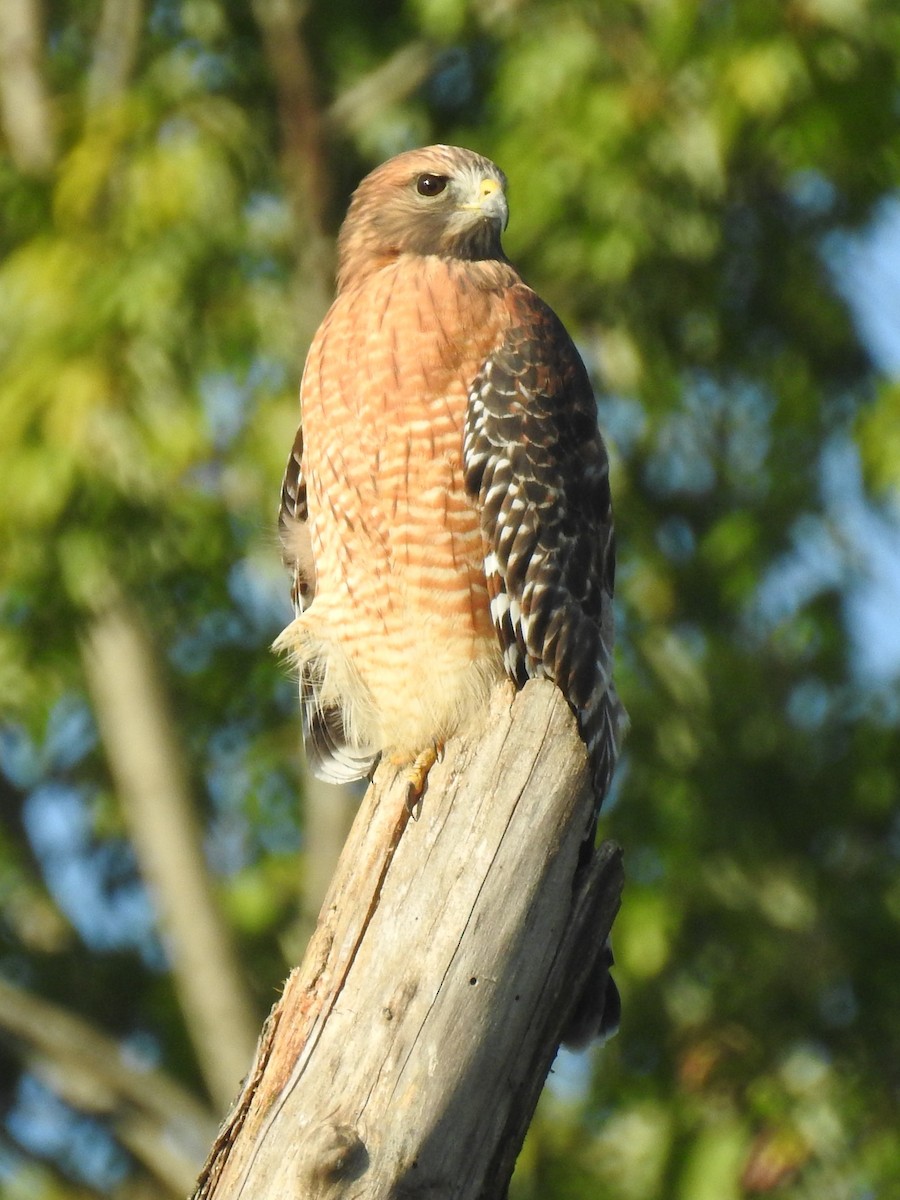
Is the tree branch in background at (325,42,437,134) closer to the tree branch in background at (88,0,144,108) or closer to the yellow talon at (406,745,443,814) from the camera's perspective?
the tree branch in background at (88,0,144,108)

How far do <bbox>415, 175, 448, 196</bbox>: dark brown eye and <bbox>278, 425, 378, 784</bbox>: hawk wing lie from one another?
739mm

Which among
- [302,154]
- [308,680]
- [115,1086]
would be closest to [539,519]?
[308,680]

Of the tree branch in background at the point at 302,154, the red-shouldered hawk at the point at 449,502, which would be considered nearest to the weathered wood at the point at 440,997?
the red-shouldered hawk at the point at 449,502

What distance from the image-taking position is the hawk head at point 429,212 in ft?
15.7

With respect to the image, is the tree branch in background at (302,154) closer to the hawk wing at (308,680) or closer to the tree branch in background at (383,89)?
the tree branch in background at (383,89)

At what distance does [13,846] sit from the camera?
963 centimetres

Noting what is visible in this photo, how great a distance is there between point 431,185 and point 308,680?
1.37 metres

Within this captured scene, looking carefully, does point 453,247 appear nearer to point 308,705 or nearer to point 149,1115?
point 308,705

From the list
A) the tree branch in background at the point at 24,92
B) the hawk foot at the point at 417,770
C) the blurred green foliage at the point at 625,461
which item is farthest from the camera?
the tree branch in background at the point at 24,92

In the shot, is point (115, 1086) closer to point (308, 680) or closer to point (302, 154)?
point (308, 680)

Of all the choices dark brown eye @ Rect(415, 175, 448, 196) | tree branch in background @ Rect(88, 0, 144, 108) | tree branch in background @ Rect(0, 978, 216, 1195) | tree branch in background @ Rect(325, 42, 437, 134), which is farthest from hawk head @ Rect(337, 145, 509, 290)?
tree branch in background @ Rect(0, 978, 216, 1195)

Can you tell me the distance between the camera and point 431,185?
16.0 feet

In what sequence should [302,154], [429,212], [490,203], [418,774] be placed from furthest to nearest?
[302,154]
[429,212]
[490,203]
[418,774]

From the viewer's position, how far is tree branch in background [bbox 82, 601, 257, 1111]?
7.68 meters
